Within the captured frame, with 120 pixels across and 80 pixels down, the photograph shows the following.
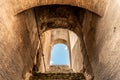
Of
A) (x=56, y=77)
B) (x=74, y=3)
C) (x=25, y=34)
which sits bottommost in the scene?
(x=56, y=77)

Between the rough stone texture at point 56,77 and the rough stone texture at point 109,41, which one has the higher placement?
the rough stone texture at point 109,41

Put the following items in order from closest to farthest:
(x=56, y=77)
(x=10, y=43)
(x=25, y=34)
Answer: (x=10, y=43) → (x=25, y=34) → (x=56, y=77)

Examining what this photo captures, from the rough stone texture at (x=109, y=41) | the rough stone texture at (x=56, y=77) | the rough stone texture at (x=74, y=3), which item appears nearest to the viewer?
the rough stone texture at (x=109, y=41)

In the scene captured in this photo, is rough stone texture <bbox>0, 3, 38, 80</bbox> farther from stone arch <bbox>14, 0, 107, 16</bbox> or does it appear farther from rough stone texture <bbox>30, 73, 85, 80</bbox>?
rough stone texture <bbox>30, 73, 85, 80</bbox>

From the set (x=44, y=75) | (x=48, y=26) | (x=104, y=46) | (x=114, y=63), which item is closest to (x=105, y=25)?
(x=104, y=46)

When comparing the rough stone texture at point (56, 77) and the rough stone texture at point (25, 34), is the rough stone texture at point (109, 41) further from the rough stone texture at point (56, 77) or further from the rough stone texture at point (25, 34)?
the rough stone texture at point (56, 77)

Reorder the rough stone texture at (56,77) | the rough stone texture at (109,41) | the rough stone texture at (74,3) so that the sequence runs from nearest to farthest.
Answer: the rough stone texture at (109,41) < the rough stone texture at (74,3) < the rough stone texture at (56,77)

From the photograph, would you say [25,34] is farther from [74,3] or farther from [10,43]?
[74,3]

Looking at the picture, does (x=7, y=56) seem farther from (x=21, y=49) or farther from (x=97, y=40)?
(x=97, y=40)

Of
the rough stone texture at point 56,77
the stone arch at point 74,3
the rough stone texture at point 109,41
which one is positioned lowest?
the rough stone texture at point 56,77

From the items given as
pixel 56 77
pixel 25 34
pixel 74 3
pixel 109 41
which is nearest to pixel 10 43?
pixel 25 34

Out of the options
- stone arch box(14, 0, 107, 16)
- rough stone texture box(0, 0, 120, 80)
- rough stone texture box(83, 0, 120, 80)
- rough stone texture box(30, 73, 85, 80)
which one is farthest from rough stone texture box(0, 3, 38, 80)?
rough stone texture box(83, 0, 120, 80)

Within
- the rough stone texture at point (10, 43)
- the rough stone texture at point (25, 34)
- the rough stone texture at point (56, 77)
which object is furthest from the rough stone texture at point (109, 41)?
the rough stone texture at point (10, 43)

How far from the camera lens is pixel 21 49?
4.54 m
